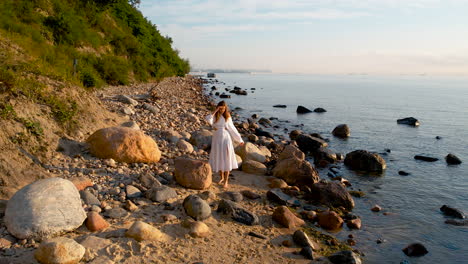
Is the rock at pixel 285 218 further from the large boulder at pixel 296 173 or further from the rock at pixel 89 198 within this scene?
the rock at pixel 89 198

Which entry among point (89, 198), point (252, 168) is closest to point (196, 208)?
point (89, 198)

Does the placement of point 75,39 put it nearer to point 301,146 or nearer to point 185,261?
point 301,146

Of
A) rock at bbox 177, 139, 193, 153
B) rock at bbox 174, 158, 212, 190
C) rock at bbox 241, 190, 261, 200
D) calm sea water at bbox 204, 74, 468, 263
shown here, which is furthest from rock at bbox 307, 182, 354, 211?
rock at bbox 177, 139, 193, 153

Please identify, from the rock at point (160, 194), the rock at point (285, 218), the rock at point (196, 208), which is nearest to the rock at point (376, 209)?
the rock at point (285, 218)

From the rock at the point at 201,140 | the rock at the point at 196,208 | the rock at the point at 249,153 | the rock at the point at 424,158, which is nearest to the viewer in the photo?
the rock at the point at 196,208

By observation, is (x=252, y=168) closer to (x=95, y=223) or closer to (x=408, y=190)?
(x=408, y=190)

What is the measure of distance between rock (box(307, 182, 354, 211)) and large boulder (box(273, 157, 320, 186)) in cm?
77

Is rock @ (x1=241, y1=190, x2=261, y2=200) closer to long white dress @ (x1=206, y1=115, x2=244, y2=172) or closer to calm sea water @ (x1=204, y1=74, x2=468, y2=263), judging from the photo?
long white dress @ (x1=206, y1=115, x2=244, y2=172)

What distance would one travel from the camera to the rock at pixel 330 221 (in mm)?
7320

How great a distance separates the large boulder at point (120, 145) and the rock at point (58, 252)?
3.59 m

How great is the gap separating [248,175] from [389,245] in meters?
4.17

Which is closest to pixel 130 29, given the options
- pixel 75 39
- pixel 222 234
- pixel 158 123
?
pixel 75 39

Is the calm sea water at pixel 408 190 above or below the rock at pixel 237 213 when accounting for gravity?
below

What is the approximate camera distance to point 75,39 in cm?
2284
